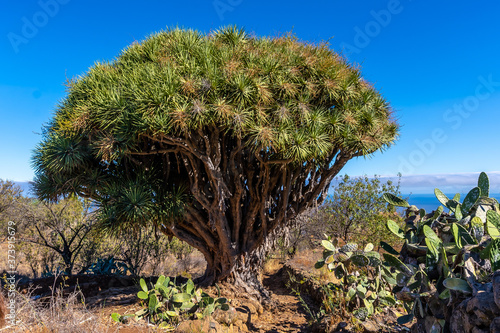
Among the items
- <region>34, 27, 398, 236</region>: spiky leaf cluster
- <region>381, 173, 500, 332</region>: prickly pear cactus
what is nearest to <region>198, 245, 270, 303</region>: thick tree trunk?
<region>34, 27, 398, 236</region>: spiky leaf cluster

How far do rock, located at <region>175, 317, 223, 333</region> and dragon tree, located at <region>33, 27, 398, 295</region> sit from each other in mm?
1808

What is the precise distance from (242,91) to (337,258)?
2.54 meters

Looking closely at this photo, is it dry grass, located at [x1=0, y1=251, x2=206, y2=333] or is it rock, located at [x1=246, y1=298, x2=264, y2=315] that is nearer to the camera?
dry grass, located at [x1=0, y1=251, x2=206, y2=333]

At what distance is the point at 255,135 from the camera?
14.6ft

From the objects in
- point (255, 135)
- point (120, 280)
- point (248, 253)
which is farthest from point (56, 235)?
point (255, 135)

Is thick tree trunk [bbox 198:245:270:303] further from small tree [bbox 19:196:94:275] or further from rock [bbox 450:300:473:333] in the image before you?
rock [bbox 450:300:473:333]

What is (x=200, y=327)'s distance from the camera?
386cm

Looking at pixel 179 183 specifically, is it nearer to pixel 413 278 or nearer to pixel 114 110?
pixel 114 110

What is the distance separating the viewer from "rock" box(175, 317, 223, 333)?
3812 mm

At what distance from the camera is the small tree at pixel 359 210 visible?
8.69 meters

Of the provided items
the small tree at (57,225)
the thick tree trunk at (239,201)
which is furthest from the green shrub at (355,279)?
the small tree at (57,225)

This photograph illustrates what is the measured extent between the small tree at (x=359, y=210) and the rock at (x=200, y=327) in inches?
229

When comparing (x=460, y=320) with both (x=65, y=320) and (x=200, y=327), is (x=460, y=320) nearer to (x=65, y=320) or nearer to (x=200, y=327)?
(x=200, y=327)

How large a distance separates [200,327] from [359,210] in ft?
20.8
